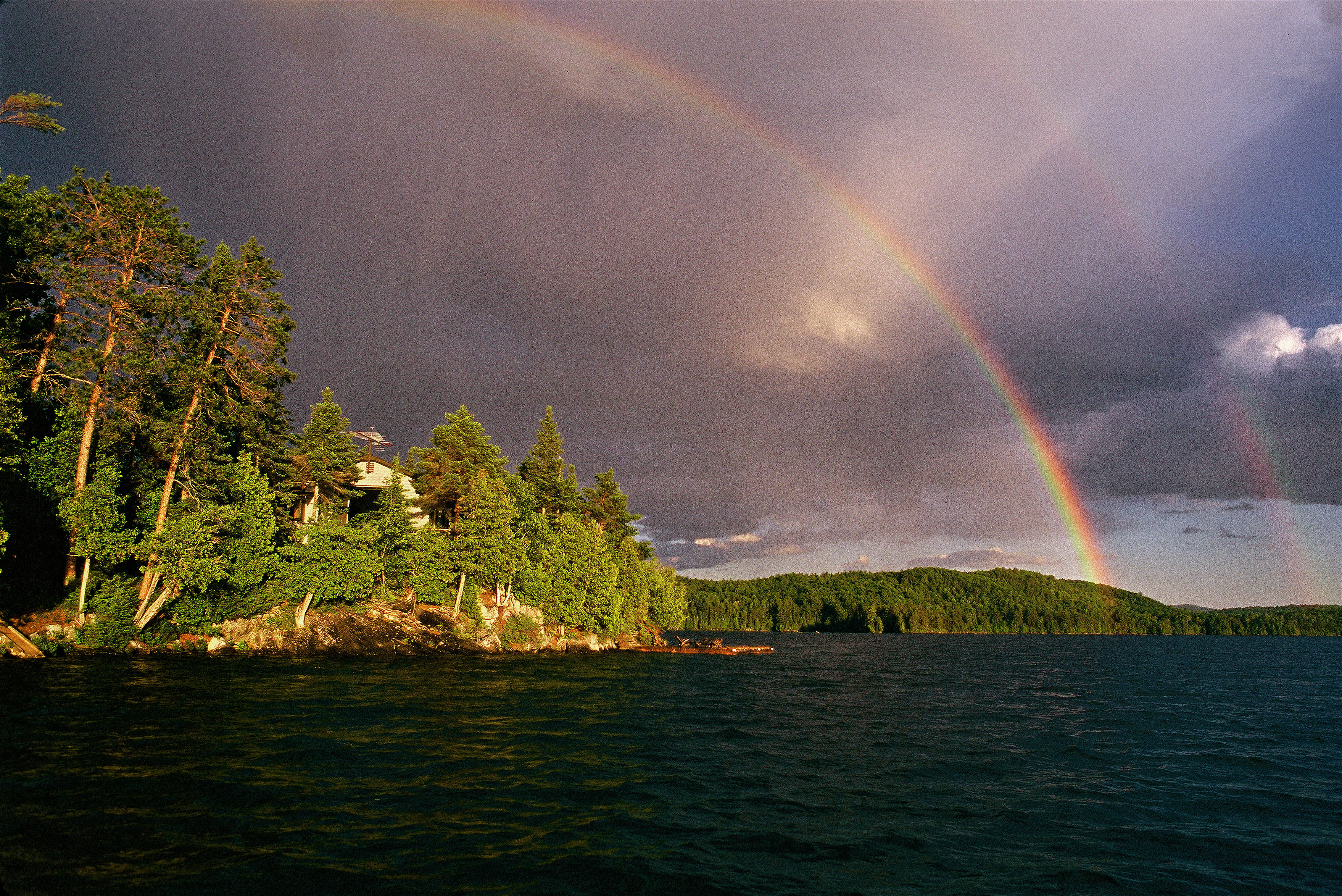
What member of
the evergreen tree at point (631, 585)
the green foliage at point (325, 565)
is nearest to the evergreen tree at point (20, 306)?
the green foliage at point (325, 565)

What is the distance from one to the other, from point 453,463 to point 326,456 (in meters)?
11.6

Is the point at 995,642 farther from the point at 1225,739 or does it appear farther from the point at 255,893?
the point at 255,893

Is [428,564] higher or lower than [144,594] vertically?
higher

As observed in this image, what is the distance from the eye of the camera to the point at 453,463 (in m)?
67.3

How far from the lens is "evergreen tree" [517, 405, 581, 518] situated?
3258 inches

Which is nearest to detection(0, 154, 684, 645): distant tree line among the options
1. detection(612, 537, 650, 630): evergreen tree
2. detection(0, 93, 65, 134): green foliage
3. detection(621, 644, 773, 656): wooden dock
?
detection(0, 93, 65, 134): green foliage

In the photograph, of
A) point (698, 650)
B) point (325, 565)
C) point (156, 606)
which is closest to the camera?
point (156, 606)

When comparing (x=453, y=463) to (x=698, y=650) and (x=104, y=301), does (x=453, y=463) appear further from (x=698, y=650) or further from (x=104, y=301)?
(x=698, y=650)

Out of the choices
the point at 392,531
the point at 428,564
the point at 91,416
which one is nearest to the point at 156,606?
the point at 91,416

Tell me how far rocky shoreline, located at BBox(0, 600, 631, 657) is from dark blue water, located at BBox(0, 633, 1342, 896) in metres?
4.49

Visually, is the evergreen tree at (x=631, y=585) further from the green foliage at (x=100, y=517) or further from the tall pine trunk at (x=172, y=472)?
the green foliage at (x=100, y=517)

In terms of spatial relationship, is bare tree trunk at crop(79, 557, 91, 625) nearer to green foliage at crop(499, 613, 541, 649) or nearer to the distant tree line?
the distant tree line

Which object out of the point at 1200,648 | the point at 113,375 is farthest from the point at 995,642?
the point at 113,375

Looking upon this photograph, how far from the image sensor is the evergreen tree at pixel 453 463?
66375 mm
